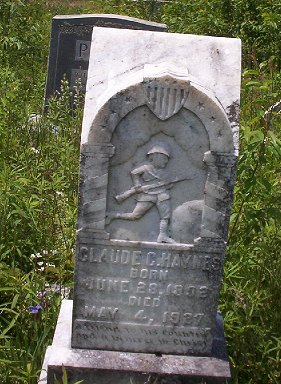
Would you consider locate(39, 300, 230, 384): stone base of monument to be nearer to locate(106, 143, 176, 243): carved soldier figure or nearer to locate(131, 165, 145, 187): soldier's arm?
locate(106, 143, 176, 243): carved soldier figure

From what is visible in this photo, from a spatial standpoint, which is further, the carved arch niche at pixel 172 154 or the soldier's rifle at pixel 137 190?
the soldier's rifle at pixel 137 190

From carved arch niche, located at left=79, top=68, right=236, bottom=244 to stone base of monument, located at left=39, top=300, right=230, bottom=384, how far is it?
537 millimetres

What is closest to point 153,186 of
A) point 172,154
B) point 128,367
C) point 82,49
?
point 172,154

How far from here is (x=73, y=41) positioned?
7094mm

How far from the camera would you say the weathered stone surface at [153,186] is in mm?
2811

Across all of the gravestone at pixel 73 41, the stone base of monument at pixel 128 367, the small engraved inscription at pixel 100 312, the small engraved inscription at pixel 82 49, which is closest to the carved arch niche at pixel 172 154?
the small engraved inscription at pixel 100 312

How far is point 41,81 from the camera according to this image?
762 cm

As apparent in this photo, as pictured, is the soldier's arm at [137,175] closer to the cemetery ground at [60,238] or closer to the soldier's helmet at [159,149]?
the soldier's helmet at [159,149]

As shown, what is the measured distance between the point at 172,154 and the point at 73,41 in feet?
14.7

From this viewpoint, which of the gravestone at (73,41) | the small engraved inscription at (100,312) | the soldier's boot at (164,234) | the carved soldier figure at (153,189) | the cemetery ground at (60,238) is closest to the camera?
the carved soldier figure at (153,189)

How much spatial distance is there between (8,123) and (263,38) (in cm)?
424

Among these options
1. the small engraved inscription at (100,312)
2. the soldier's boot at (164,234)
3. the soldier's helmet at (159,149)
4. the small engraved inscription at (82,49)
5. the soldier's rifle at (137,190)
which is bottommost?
the small engraved inscription at (100,312)

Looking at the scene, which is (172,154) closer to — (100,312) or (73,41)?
(100,312)

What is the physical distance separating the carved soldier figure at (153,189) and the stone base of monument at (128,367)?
56 centimetres
